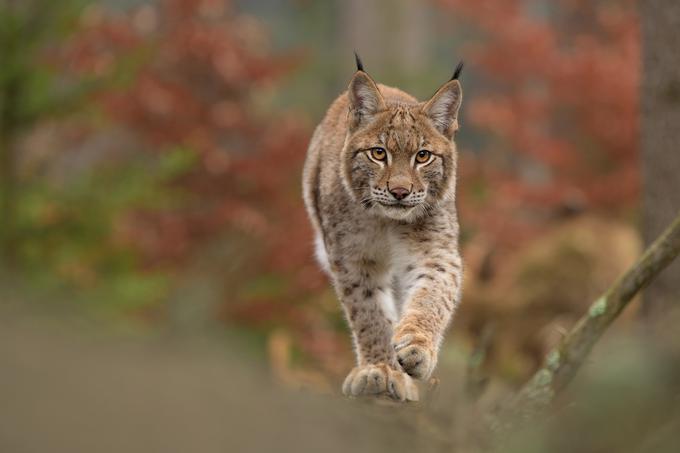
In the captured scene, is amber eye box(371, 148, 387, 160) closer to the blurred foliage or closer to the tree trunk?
the tree trunk

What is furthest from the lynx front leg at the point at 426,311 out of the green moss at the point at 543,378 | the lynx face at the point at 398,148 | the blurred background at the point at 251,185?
the blurred background at the point at 251,185

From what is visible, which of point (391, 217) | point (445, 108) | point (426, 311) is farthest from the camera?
point (391, 217)

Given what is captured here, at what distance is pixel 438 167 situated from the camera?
4141 millimetres

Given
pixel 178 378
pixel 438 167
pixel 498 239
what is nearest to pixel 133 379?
pixel 178 378

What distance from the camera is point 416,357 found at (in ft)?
11.5

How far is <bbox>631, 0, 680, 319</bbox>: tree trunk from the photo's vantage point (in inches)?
227

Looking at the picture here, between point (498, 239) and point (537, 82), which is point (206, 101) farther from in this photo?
point (537, 82)

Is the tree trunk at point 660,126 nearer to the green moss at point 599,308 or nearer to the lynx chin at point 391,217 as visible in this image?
the lynx chin at point 391,217

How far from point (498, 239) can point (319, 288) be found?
2.78 m

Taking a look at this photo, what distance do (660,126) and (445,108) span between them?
236 centimetres

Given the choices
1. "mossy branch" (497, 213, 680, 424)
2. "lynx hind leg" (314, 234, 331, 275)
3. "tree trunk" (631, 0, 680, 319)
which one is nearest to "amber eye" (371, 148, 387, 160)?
"lynx hind leg" (314, 234, 331, 275)

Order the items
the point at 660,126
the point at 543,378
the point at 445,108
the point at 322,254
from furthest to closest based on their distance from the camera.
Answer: the point at 660,126 < the point at 322,254 < the point at 445,108 < the point at 543,378

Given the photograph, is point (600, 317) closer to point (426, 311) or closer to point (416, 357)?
point (426, 311)

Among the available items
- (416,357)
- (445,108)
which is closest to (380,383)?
(416,357)
